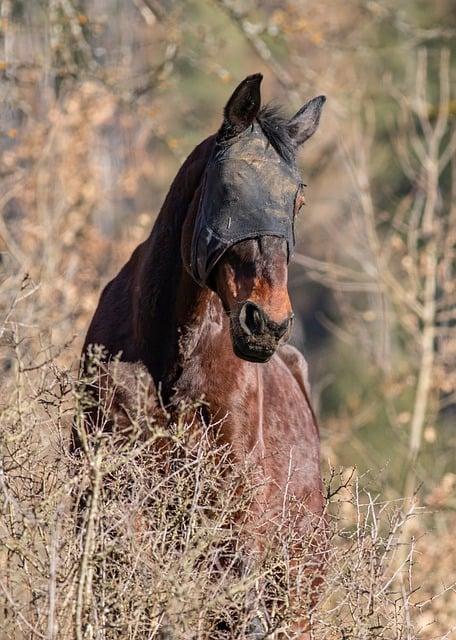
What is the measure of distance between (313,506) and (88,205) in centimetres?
824

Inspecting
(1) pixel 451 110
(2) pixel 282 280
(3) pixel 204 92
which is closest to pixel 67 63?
(1) pixel 451 110

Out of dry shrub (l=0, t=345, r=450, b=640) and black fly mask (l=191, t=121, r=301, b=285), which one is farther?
black fly mask (l=191, t=121, r=301, b=285)

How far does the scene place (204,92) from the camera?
30172 mm

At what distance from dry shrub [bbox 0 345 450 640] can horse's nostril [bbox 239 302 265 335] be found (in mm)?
516

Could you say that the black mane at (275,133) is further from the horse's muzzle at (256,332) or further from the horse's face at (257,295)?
the horse's muzzle at (256,332)

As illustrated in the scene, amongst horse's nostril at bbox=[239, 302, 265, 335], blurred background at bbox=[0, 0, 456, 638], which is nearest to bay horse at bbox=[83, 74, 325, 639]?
horse's nostril at bbox=[239, 302, 265, 335]

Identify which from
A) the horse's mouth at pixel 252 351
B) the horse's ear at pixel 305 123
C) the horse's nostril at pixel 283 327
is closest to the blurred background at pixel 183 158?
the horse's ear at pixel 305 123

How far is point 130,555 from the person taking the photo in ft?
14.1

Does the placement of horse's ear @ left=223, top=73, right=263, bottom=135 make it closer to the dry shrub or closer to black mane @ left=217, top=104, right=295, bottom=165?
black mane @ left=217, top=104, right=295, bottom=165

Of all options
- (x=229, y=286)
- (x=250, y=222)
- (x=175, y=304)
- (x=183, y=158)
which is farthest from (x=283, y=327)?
Answer: (x=183, y=158)

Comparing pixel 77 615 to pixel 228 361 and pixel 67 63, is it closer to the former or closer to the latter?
pixel 228 361

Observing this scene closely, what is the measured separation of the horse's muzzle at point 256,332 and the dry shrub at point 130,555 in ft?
1.50

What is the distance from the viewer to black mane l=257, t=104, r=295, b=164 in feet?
Answer: 17.7

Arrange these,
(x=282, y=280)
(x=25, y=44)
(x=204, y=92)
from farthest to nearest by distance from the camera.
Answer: (x=204, y=92) → (x=25, y=44) → (x=282, y=280)
